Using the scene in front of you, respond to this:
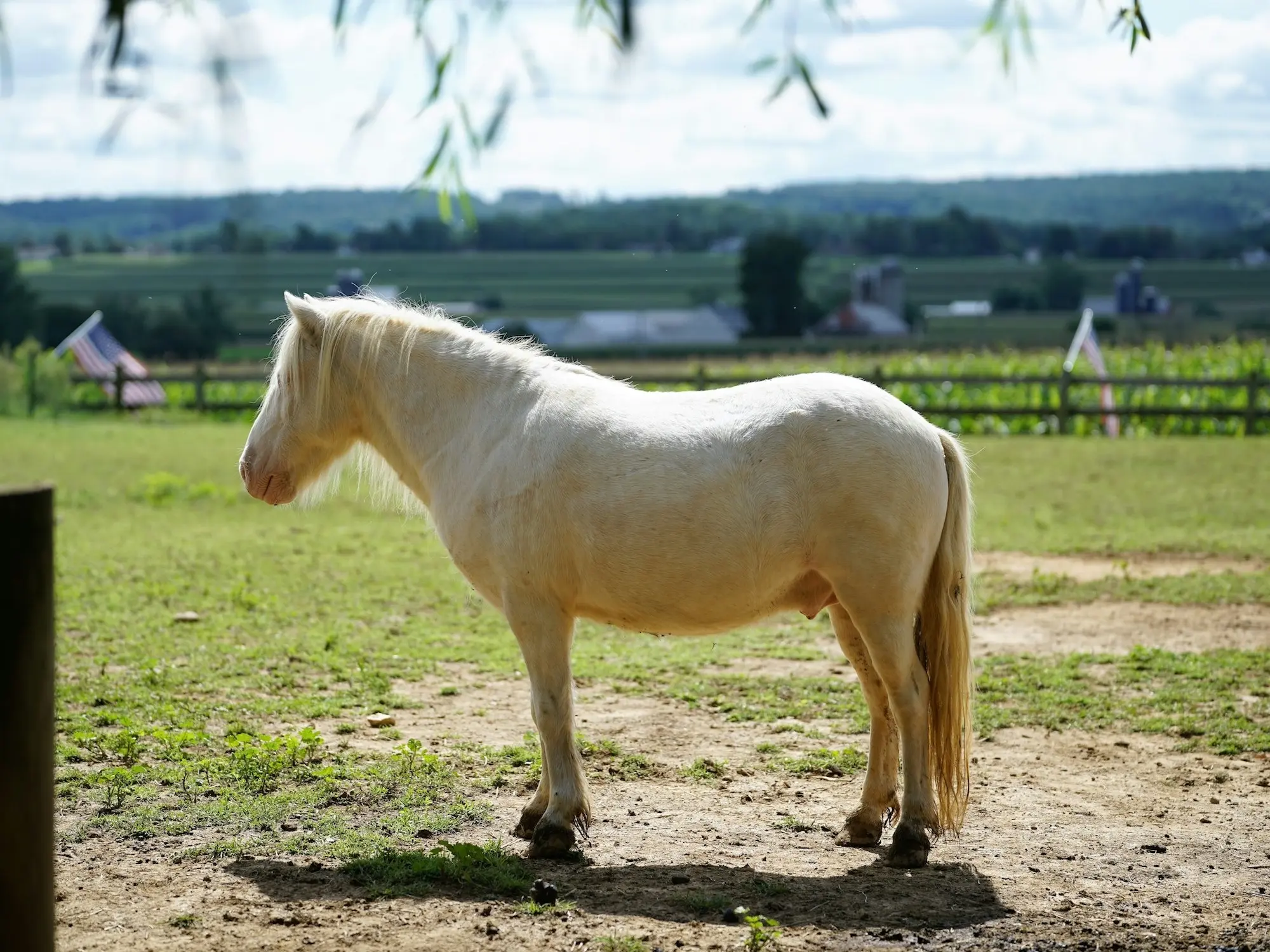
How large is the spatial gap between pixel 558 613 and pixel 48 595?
2202 mm

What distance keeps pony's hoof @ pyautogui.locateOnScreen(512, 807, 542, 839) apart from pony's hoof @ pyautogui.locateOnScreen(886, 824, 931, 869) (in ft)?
4.50

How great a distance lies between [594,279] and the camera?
123625mm

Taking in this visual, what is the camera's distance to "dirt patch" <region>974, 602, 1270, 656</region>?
8.16m

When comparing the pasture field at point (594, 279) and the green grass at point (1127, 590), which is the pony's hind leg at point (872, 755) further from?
the pasture field at point (594, 279)

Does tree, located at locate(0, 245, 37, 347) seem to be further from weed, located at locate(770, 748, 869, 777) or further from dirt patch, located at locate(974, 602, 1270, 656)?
weed, located at locate(770, 748, 869, 777)

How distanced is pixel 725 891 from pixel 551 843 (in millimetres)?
718

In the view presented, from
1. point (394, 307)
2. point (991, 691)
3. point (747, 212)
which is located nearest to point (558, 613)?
point (394, 307)

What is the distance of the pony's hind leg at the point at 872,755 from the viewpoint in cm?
493

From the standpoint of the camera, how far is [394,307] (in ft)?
17.9

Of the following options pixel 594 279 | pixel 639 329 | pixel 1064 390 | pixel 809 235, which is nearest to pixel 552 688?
pixel 1064 390

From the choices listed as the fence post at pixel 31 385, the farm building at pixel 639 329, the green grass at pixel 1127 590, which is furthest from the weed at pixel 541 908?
the farm building at pixel 639 329

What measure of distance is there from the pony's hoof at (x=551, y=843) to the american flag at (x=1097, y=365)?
793 inches

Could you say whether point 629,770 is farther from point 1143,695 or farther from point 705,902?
point 1143,695

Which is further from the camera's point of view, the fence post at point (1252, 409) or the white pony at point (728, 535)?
the fence post at point (1252, 409)
